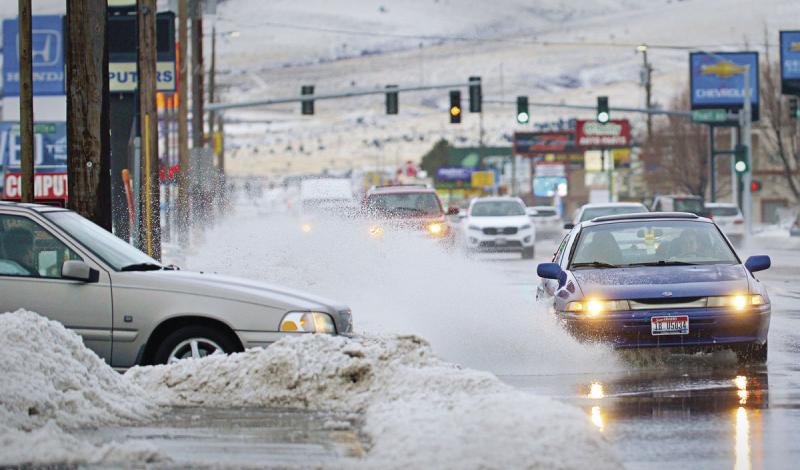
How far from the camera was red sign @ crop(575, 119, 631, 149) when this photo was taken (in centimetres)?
13162

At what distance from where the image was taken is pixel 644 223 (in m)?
15.4

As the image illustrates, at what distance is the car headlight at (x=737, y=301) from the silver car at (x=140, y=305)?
3.78 m

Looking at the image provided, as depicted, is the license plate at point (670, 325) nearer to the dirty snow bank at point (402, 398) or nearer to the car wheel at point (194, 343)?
the dirty snow bank at point (402, 398)

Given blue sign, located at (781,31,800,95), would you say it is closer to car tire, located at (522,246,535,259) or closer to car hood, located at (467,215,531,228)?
car hood, located at (467,215,531,228)

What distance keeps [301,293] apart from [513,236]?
28.4 metres

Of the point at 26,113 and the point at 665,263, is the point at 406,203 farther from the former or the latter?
the point at 665,263


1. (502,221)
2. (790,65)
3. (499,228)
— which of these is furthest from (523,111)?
(790,65)

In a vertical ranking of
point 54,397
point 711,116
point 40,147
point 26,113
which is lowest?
point 54,397

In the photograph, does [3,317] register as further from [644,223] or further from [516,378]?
[644,223]

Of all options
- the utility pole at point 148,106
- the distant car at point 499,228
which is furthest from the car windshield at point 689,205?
the utility pole at point 148,106

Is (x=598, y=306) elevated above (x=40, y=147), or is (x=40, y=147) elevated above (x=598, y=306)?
(x=40, y=147)

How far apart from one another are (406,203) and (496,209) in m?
9.17

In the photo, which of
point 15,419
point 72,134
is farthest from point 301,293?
point 72,134

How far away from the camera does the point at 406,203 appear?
1293 inches
